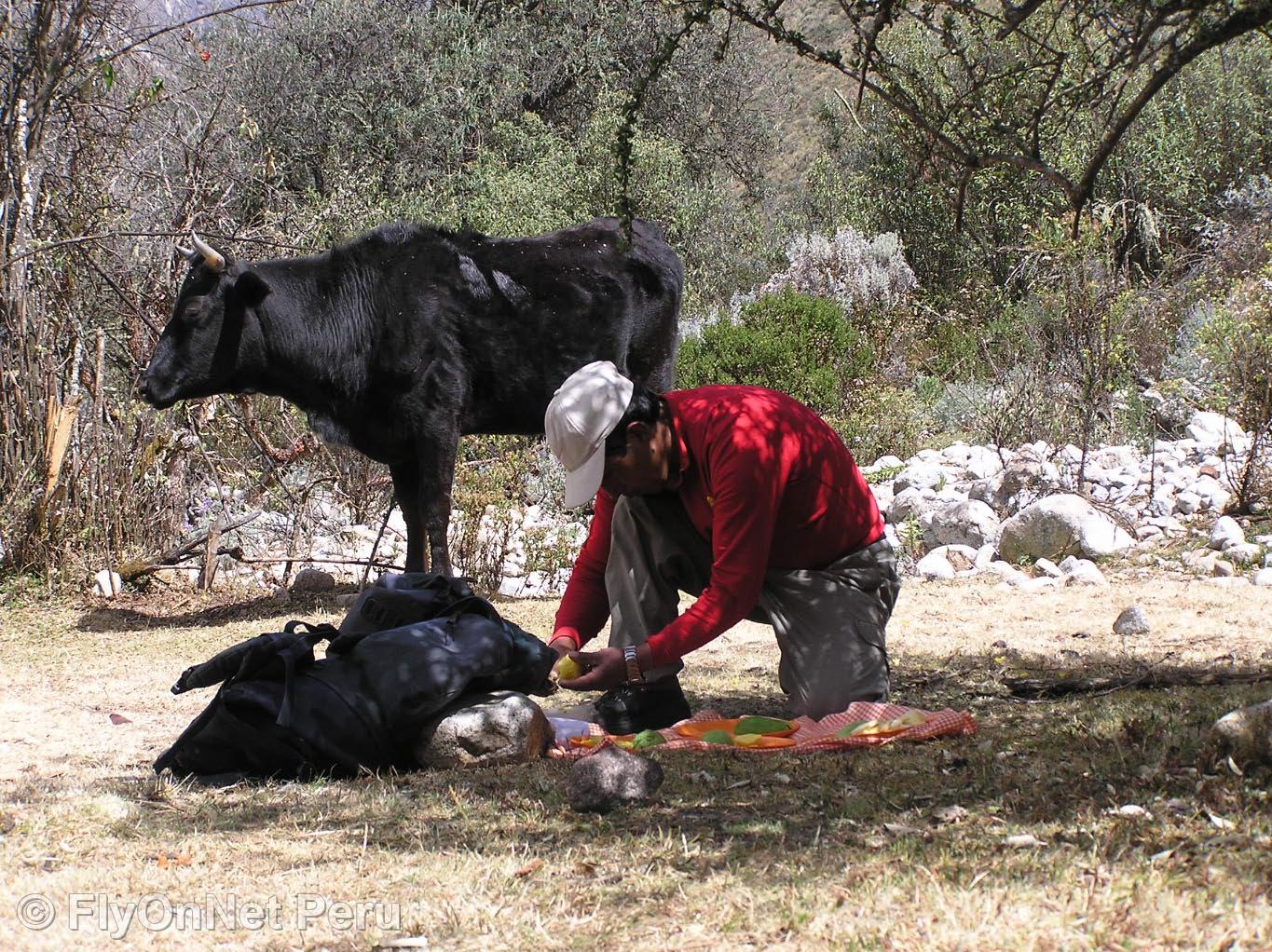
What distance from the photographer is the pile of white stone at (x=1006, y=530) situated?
959cm

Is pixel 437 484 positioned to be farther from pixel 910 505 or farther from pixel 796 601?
pixel 910 505

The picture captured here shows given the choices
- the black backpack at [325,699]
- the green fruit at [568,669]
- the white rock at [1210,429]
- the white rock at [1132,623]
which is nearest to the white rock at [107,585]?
the black backpack at [325,699]

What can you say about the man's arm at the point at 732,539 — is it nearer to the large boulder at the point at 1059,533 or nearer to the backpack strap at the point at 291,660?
the backpack strap at the point at 291,660

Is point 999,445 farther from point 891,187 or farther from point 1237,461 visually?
point 891,187

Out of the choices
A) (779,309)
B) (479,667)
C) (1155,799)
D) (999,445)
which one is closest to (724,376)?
(779,309)

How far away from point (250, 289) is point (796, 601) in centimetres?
508

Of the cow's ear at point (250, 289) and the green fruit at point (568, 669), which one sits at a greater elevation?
the cow's ear at point (250, 289)

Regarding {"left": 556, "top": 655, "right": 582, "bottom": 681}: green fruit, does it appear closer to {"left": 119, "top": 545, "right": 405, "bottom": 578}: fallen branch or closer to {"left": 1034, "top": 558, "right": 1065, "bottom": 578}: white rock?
{"left": 119, "top": 545, "right": 405, "bottom": 578}: fallen branch

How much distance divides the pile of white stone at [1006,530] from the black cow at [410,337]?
1222mm

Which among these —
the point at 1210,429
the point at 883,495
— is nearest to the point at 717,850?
the point at 883,495

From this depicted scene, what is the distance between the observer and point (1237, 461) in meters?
11.0

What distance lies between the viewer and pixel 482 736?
15.0ft

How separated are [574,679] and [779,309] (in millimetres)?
10250

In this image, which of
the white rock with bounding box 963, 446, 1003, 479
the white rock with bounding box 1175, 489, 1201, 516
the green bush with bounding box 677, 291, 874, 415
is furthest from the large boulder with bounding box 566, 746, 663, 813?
the green bush with bounding box 677, 291, 874, 415
